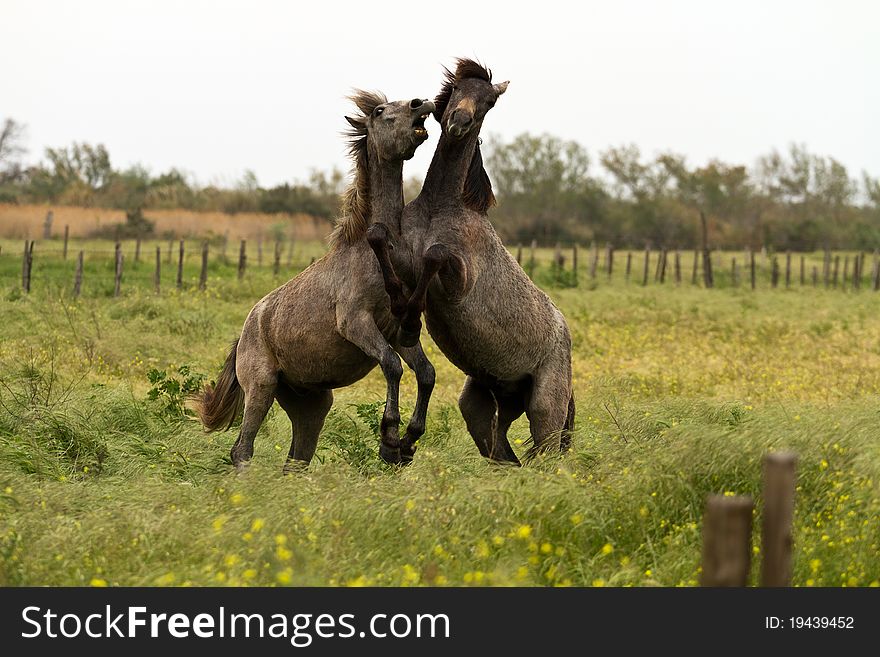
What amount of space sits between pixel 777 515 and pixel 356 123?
4.54 meters

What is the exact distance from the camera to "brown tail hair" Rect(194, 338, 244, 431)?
307 inches

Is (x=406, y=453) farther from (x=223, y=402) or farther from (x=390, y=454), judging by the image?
(x=223, y=402)

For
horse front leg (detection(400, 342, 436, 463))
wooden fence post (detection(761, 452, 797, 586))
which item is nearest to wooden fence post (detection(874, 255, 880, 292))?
horse front leg (detection(400, 342, 436, 463))

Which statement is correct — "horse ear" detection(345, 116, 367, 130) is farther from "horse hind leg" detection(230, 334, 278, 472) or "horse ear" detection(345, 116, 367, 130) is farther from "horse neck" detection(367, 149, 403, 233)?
"horse hind leg" detection(230, 334, 278, 472)

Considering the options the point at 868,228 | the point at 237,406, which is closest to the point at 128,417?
the point at 237,406

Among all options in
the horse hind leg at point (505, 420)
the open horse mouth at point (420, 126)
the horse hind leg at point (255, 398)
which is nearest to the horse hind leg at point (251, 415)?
the horse hind leg at point (255, 398)

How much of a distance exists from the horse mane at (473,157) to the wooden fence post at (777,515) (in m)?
3.66

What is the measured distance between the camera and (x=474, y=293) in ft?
21.5

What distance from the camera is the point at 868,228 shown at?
62.6 m

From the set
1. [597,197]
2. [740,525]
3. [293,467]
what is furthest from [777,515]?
[597,197]

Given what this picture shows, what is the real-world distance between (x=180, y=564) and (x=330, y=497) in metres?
0.97

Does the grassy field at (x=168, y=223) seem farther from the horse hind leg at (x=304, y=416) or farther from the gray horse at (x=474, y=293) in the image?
the gray horse at (x=474, y=293)

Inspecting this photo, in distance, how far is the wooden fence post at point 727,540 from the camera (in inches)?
129

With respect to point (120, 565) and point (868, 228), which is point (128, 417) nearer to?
point (120, 565)
